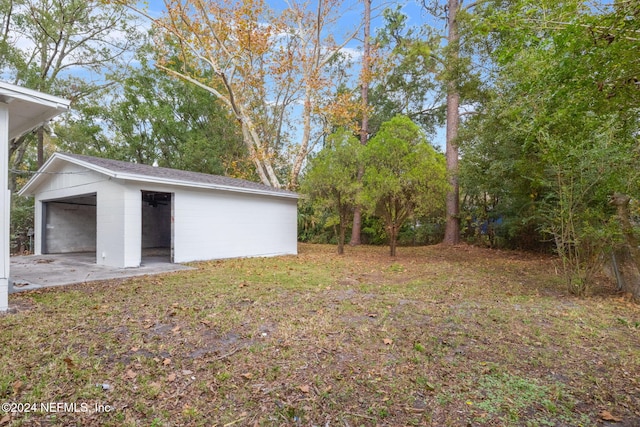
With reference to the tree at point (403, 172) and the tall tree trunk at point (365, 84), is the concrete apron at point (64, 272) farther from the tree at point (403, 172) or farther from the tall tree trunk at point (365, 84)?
the tall tree trunk at point (365, 84)

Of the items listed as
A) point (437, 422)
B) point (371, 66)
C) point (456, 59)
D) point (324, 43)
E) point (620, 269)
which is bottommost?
point (437, 422)

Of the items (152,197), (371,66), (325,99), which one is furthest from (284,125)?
(152,197)

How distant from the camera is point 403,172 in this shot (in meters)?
9.45

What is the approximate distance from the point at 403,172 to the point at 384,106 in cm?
926

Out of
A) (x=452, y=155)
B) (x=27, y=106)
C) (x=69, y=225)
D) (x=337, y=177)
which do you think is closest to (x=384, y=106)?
(x=452, y=155)

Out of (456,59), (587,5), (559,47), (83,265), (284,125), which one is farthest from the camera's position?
(284,125)

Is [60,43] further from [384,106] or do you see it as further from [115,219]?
[384,106]

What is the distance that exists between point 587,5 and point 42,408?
194 inches

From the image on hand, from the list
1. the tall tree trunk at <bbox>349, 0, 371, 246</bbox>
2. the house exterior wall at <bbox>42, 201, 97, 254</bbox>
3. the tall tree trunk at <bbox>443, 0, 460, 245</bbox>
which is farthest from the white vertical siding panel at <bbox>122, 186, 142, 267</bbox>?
the tall tree trunk at <bbox>443, 0, 460, 245</bbox>

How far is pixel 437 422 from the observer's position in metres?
2.07

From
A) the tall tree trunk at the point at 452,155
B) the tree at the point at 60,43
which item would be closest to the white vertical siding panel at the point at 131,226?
the tall tree trunk at the point at 452,155

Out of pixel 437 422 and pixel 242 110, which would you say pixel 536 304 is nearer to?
pixel 437 422

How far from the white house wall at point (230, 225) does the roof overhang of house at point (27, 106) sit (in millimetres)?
3810

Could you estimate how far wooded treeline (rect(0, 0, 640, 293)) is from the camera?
339cm
